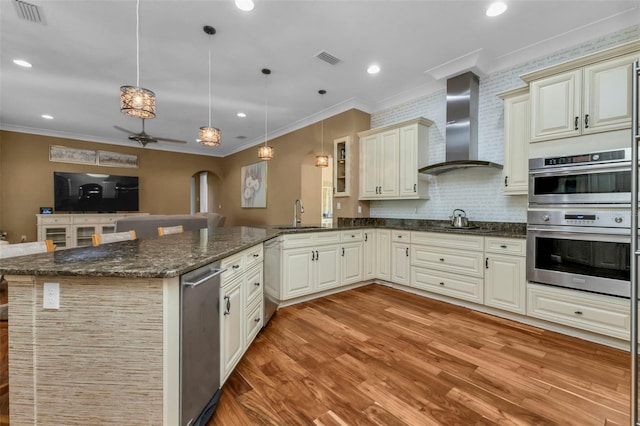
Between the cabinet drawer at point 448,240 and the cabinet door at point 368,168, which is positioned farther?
the cabinet door at point 368,168

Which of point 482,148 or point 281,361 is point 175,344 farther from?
point 482,148

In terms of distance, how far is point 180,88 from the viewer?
4.17m

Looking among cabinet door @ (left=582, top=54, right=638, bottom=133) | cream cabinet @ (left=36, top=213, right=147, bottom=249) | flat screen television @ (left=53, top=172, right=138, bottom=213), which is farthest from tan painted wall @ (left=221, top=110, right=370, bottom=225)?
cream cabinet @ (left=36, top=213, right=147, bottom=249)

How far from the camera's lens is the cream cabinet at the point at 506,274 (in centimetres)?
275

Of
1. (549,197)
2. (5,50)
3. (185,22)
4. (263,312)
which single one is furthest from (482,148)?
(5,50)

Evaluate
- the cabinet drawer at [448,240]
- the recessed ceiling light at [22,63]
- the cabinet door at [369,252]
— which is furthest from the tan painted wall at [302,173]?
the recessed ceiling light at [22,63]

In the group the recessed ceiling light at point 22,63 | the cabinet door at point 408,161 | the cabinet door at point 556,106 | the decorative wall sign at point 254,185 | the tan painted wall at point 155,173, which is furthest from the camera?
the decorative wall sign at point 254,185

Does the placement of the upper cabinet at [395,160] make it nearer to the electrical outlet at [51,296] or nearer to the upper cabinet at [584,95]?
the upper cabinet at [584,95]

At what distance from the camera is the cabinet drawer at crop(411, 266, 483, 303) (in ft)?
10.1

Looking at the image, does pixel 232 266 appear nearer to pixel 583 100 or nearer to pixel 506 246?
pixel 506 246

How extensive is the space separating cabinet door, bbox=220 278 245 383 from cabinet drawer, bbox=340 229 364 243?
1.98 meters

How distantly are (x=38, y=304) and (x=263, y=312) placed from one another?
1.61m

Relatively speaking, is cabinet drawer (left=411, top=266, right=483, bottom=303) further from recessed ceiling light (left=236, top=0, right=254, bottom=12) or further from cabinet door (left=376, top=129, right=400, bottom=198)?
recessed ceiling light (left=236, top=0, right=254, bottom=12)

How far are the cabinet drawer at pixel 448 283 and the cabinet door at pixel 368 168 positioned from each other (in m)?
1.38
